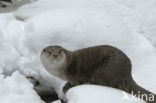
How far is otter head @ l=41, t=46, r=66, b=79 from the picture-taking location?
3467 millimetres

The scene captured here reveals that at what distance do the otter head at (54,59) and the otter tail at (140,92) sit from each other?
0.64m

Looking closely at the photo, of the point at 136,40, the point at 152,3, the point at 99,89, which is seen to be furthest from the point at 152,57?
the point at 152,3

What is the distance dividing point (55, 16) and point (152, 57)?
1.27m

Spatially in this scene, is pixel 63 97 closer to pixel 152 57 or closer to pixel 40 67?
pixel 40 67

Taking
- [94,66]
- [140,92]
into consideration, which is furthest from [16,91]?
[140,92]

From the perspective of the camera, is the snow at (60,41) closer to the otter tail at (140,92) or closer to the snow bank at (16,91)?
the snow bank at (16,91)

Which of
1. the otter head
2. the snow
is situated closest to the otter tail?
the snow

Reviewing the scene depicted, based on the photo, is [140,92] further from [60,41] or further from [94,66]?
[60,41]

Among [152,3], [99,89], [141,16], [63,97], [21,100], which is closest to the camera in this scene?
[99,89]

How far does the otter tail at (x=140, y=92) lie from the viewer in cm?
326

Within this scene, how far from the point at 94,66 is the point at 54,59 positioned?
15.0 inches

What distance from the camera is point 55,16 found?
4473 mm

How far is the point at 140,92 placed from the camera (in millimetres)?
3338

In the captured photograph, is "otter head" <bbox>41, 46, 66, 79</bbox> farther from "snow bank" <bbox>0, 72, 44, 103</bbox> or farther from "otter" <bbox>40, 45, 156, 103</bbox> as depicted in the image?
"snow bank" <bbox>0, 72, 44, 103</bbox>
